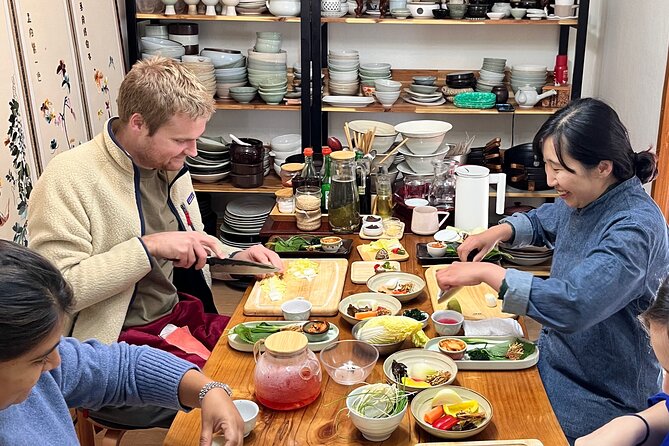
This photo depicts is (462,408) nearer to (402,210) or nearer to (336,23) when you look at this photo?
A: (402,210)

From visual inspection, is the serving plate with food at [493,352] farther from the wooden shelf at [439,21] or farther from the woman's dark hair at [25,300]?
the wooden shelf at [439,21]

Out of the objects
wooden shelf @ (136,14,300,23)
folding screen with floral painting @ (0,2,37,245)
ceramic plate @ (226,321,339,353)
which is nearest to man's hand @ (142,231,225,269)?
ceramic plate @ (226,321,339,353)

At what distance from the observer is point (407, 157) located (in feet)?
12.1

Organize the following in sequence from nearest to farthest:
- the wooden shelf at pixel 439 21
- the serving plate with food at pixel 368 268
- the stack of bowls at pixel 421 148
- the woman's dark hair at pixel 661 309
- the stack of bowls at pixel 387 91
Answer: the woman's dark hair at pixel 661 309 < the serving plate with food at pixel 368 268 < the stack of bowls at pixel 421 148 < the wooden shelf at pixel 439 21 < the stack of bowls at pixel 387 91

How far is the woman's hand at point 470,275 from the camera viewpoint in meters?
1.97

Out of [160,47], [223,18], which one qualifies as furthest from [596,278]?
[160,47]

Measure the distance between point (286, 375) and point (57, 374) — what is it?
0.48 m

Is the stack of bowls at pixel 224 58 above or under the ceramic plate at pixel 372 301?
above

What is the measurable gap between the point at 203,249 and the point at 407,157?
1.56 metres

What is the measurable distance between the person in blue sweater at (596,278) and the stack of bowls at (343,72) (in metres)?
2.49

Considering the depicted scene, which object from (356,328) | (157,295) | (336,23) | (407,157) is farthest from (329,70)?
(356,328)

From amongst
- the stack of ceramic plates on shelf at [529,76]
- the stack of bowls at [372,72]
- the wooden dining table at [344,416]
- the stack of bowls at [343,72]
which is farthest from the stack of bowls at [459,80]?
the wooden dining table at [344,416]

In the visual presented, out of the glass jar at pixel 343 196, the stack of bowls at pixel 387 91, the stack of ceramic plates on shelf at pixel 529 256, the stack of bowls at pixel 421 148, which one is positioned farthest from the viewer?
the stack of bowls at pixel 387 91

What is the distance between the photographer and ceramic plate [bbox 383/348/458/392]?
1.83 meters
